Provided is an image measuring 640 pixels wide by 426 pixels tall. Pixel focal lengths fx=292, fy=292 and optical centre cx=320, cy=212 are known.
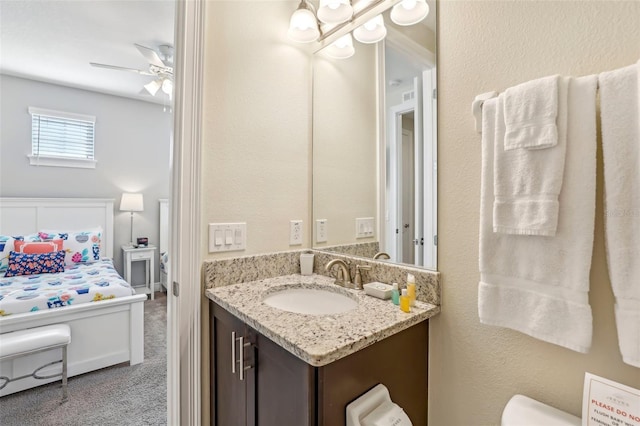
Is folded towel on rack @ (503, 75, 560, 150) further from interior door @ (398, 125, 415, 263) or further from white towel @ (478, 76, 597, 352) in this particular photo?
interior door @ (398, 125, 415, 263)

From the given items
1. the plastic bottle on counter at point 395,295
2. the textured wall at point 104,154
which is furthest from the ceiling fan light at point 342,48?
the textured wall at point 104,154

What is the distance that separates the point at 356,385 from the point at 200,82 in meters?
A: 1.19

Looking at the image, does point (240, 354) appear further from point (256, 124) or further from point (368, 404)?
point (256, 124)

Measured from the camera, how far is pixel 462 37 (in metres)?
0.95

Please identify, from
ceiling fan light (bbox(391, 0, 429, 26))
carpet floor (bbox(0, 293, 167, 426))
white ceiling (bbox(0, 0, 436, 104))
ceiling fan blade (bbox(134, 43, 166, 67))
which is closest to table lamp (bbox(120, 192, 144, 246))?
white ceiling (bbox(0, 0, 436, 104))

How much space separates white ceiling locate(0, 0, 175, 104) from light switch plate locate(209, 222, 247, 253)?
1.95 metres

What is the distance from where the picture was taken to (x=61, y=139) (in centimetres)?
359

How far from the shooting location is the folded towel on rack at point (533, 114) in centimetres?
67

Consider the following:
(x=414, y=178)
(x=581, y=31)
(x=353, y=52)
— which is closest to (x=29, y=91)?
(x=353, y=52)

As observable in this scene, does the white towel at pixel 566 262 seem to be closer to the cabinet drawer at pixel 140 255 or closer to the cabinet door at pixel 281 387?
the cabinet door at pixel 281 387

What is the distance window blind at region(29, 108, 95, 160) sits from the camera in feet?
11.3

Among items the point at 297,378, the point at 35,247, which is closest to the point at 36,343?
the point at 35,247

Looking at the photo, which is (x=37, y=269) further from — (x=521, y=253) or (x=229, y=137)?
(x=521, y=253)

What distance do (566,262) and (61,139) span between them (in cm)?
486
